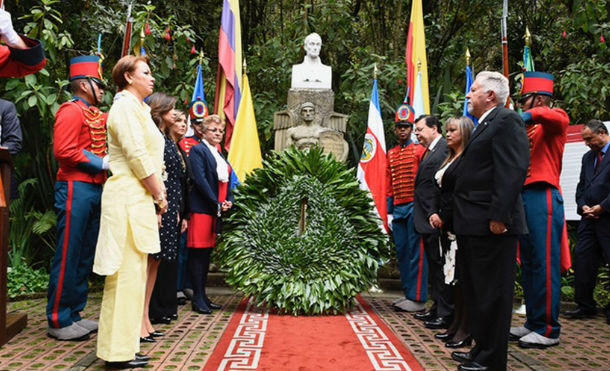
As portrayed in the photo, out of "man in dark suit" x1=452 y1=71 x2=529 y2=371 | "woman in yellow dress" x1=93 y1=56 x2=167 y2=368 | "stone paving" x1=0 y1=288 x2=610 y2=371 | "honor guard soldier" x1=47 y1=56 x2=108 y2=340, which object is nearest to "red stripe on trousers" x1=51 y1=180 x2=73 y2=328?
"honor guard soldier" x1=47 y1=56 x2=108 y2=340

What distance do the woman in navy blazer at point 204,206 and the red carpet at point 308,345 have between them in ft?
1.51

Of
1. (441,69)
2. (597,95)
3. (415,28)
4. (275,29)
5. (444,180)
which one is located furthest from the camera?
(275,29)

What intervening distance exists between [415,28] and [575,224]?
3627mm

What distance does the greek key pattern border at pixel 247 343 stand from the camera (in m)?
2.87

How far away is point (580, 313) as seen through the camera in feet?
15.3

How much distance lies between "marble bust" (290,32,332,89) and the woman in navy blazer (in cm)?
234

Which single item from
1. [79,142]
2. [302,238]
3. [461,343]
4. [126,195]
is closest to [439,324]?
[461,343]

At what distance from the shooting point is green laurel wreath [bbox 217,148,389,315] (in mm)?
4332

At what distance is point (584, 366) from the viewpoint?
3074 mm

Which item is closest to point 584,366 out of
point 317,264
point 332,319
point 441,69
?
point 332,319

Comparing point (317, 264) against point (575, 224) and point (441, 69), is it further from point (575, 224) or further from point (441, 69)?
point (441, 69)

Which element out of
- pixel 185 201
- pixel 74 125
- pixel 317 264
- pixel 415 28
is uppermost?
pixel 415 28

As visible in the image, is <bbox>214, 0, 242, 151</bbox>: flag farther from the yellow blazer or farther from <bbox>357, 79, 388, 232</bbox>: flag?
the yellow blazer

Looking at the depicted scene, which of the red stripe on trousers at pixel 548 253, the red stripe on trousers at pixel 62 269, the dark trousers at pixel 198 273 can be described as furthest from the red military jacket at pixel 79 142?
the red stripe on trousers at pixel 548 253
